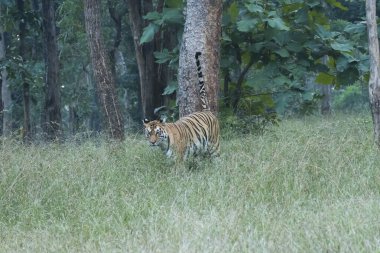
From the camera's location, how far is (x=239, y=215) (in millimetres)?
6988

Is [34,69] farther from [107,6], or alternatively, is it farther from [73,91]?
[73,91]

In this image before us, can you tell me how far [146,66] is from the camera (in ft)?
59.7

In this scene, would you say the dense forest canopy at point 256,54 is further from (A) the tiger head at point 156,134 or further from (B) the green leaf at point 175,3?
(A) the tiger head at point 156,134

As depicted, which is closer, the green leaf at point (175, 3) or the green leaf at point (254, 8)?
the green leaf at point (254, 8)

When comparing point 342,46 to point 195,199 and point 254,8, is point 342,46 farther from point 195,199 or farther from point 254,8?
point 195,199

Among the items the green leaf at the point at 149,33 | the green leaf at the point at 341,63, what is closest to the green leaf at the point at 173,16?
the green leaf at the point at 149,33

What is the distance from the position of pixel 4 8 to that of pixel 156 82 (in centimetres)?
467

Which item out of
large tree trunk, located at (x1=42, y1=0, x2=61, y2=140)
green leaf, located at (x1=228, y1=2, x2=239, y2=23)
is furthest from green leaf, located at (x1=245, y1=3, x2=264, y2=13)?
large tree trunk, located at (x1=42, y1=0, x2=61, y2=140)

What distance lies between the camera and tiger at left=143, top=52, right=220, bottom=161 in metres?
10.1

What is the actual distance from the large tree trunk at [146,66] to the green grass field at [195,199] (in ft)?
22.6

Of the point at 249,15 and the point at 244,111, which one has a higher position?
the point at 249,15

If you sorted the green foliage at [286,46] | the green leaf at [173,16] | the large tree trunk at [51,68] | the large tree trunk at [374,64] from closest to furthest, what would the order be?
the large tree trunk at [374,64] < the green foliage at [286,46] < the green leaf at [173,16] < the large tree trunk at [51,68]

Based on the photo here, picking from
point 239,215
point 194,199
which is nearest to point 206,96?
point 194,199

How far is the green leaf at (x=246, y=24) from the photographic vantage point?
1391 centimetres
